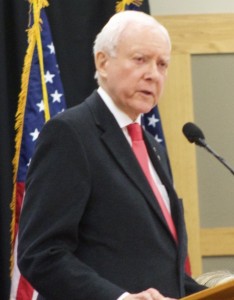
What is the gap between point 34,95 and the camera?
3.88 metres

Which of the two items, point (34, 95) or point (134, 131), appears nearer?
point (134, 131)

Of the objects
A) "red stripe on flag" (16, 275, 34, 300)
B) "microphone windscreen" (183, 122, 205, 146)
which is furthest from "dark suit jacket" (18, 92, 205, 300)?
"red stripe on flag" (16, 275, 34, 300)

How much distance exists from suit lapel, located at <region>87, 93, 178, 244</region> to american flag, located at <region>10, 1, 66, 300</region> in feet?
5.42

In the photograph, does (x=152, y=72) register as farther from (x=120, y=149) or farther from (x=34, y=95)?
(x=34, y=95)

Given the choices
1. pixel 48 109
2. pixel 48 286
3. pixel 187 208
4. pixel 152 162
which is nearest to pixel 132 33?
pixel 152 162

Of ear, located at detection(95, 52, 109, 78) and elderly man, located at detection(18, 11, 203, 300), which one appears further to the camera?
ear, located at detection(95, 52, 109, 78)

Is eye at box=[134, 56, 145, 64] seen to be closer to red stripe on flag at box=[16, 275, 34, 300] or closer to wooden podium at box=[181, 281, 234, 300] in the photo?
wooden podium at box=[181, 281, 234, 300]

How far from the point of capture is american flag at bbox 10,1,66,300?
384 centimetres

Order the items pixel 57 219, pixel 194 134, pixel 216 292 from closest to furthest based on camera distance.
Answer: pixel 216 292 < pixel 57 219 < pixel 194 134

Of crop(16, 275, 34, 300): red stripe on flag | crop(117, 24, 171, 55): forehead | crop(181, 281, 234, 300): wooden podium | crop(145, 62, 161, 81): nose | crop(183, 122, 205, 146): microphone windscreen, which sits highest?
crop(117, 24, 171, 55): forehead

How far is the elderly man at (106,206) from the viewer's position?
199 centimetres

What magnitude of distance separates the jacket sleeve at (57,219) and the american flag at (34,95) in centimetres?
176

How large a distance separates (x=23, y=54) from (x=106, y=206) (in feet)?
6.59

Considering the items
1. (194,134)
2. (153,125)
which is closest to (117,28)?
(194,134)
